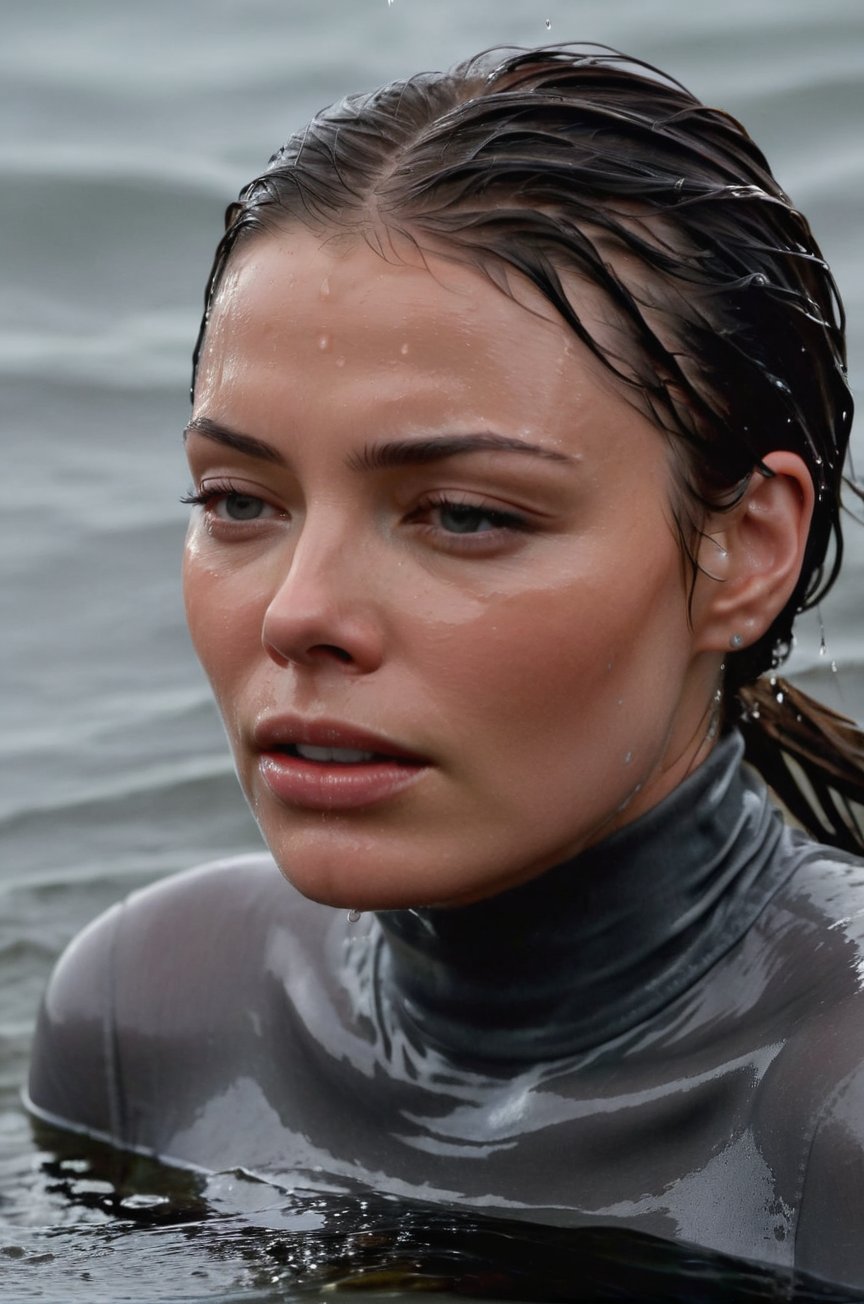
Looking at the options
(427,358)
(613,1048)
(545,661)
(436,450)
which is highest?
(427,358)

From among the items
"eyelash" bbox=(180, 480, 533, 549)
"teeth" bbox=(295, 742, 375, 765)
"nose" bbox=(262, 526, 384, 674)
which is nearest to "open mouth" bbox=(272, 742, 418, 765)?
"teeth" bbox=(295, 742, 375, 765)

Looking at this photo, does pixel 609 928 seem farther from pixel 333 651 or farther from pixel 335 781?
pixel 333 651

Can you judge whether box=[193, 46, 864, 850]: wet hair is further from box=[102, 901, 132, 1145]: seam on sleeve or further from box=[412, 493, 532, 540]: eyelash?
box=[102, 901, 132, 1145]: seam on sleeve

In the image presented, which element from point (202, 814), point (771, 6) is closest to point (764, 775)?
point (202, 814)

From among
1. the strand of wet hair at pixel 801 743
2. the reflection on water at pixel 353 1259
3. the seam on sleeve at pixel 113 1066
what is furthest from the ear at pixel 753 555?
the seam on sleeve at pixel 113 1066

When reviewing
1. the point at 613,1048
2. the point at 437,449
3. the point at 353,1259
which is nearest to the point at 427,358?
the point at 437,449

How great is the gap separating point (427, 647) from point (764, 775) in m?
0.96

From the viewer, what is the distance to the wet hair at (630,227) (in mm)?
2789

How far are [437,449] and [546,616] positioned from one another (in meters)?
0.24

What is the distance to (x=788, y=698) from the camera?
11.3 feet

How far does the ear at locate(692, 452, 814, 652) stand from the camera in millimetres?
2951

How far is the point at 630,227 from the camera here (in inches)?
111

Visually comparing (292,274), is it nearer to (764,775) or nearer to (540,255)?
(540,255)

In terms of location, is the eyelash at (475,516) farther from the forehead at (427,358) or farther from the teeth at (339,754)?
the teeth at (339,754)
